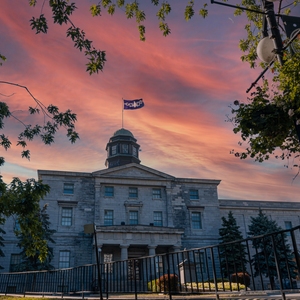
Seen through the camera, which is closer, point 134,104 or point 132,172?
point 134,104

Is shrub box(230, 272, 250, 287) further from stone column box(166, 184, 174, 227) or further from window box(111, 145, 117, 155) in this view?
window box(111, 145, 117, 155)

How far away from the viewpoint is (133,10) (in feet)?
38.1

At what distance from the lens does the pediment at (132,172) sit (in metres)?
40.7

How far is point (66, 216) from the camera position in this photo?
126ft

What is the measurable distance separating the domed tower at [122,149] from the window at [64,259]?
14593 millimetres

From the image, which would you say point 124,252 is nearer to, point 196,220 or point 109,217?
point 109,217

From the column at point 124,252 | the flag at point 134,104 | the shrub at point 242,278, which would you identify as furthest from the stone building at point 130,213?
the shrub at point 242,278

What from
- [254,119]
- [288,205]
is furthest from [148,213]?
[254,119]

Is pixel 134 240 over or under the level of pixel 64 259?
over

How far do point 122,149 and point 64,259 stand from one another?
17.9 meters

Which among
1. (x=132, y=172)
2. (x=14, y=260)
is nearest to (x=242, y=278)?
(x=132, y=172)

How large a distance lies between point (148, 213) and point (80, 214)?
8.50m

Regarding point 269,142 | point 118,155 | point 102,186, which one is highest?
point 118,155

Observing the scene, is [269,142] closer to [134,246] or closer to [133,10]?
[133,10]
